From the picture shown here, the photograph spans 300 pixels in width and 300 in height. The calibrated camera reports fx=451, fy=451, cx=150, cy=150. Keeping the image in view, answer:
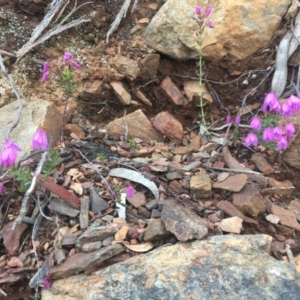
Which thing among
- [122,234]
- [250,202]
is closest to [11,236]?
[122,234]

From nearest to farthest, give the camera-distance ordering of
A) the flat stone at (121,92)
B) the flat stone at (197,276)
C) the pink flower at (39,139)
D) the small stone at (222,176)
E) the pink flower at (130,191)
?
Result: the flat stone at (197,276) → the pink flower at (39,139) → the pink flower at (130,191) → the small stone at (222,176) → the flat stone at (121,92)

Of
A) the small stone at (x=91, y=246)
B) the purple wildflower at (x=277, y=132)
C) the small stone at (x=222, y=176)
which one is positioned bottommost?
the small stone at (x=91, y=246)

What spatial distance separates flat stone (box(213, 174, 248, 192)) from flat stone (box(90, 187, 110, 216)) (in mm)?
674

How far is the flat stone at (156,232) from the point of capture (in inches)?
89.9

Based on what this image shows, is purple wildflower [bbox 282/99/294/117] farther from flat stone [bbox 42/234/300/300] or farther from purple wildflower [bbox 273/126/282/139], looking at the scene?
flat stone [bbox 42/234/300/300]

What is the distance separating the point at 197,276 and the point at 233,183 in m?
0.80

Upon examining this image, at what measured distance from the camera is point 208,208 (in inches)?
101

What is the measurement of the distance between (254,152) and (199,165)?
469mm

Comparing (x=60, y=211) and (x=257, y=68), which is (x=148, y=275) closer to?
(x=60, y=211)

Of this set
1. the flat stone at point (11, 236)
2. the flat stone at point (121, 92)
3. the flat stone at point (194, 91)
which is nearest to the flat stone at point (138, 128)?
the flat stone at point (121, 92)

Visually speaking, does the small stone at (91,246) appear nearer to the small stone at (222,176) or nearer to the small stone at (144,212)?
the small stone at (144,212)

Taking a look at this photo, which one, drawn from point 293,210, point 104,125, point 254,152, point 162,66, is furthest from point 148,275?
point 162,66

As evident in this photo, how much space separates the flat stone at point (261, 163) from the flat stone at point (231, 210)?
53cm

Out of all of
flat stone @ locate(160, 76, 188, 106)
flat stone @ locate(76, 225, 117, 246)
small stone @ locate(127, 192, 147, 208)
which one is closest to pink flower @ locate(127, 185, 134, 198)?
small stone @ locate(127, 192, 147, 208)
